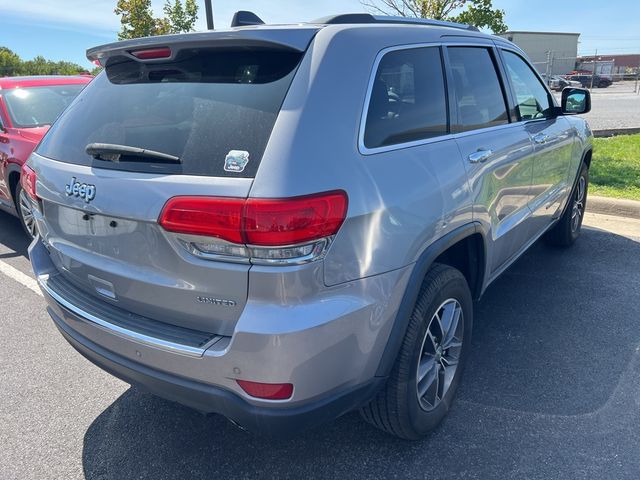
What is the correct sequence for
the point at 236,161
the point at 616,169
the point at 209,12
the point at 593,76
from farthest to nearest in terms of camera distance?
the point at 593,76 < the point at 209,12 < the point at 616,169 < the point at 236,161

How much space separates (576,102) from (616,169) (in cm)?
390

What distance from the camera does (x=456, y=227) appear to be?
97.8 inches

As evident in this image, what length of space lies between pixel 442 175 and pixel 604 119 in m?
15.8

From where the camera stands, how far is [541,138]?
367 cm

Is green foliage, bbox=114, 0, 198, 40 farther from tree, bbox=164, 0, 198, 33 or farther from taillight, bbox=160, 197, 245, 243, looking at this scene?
taillight, bbox=160, 197, 245, 243

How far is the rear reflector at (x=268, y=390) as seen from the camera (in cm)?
184

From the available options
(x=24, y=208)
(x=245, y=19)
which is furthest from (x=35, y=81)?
(x=245, y=19)

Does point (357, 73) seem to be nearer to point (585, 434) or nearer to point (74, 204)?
point (74, 204)

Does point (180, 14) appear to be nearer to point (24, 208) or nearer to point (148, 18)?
point (148, 18)

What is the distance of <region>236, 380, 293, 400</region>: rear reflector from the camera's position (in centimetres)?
184

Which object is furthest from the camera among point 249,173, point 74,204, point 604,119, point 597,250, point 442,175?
point 604,119

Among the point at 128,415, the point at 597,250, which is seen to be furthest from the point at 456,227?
the point at 597,250

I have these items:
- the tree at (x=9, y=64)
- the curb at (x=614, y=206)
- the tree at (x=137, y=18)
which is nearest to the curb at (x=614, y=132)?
the curb at (x=614, y=206)

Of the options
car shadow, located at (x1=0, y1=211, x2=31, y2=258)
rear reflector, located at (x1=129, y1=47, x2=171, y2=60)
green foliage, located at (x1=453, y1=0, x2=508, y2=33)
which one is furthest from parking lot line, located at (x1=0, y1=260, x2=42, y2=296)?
green foliage, located at (x1=453, y1=0, x2=508, y2=33)
